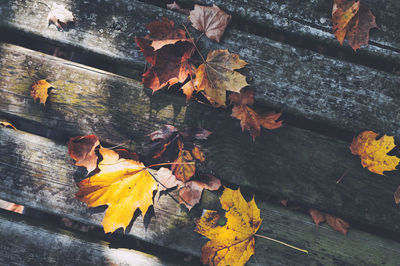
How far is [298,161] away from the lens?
140cm

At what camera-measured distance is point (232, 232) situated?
1331 millimetres

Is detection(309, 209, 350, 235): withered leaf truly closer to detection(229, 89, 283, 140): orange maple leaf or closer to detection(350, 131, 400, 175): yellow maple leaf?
detection(350, 131, 400, 175): yellow maple leaf

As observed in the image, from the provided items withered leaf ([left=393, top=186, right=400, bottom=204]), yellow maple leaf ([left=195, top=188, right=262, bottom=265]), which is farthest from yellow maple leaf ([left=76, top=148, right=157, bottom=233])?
withered leaf ([left=393, top=186, right=400, bottom=204])

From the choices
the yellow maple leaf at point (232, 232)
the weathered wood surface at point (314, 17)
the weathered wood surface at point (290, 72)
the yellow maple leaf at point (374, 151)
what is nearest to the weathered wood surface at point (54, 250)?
the yellow maple leaf at point (232, 232)

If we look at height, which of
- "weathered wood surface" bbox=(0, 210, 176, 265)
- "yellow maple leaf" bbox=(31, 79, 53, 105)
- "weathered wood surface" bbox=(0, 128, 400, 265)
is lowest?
"weathered wood surface" bbox=(0, 210, 176, 265)

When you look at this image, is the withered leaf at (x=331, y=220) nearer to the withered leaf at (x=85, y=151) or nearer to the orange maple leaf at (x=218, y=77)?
the orange maple leaf at (x=218, y=77)

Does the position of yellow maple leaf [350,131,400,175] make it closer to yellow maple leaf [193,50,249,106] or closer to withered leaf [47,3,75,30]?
yellow maple leaf [193,50,249,106]

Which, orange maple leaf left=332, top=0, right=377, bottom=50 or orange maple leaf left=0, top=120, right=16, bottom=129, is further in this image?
orange maple leaf left=0, top=120, right=16, bottom=129

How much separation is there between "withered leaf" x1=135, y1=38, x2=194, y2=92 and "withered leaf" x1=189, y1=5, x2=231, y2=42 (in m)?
0.15

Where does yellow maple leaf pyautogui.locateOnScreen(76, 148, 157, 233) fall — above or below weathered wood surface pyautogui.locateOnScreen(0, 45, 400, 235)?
below

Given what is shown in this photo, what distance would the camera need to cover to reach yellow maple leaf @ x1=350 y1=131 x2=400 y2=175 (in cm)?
131

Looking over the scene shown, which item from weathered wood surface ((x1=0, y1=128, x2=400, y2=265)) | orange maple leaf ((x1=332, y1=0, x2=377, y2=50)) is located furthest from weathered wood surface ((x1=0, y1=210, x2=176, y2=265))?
orange maple leaf ((x1=332, y1=0, x2=377, y2=50))

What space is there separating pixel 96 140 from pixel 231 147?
0.71m

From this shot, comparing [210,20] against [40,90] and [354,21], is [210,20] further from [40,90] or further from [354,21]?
[40,90]
